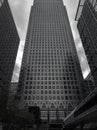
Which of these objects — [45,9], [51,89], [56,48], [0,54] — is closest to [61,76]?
[51,89]

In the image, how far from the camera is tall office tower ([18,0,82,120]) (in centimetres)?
9569

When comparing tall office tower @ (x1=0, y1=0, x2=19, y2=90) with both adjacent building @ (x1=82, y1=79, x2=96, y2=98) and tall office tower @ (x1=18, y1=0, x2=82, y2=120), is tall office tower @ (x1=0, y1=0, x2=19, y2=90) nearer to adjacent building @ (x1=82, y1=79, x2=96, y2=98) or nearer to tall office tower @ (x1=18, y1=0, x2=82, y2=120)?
tall office tower @ (x1=18, y1=0, x2=82, y2=120)

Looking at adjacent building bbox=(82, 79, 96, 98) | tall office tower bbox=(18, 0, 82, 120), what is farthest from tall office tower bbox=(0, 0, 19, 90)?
adjacent building bbox=(82, 79, 96, 98)

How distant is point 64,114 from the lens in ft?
303

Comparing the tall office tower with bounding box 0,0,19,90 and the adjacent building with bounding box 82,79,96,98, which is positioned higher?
the tall office tower with bounding box 0,0,19,90

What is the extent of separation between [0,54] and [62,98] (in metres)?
57.9

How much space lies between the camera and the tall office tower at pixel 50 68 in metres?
95.7

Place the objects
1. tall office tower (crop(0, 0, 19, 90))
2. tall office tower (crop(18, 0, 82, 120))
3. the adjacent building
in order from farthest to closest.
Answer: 1. the adjacent building
2. tall office tower (crop(18, 0, 82, 120))
3. tall office tower (crop(0, 0, 19, 90))

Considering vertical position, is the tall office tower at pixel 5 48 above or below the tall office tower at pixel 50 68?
above

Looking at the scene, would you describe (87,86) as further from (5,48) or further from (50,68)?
(5,48)

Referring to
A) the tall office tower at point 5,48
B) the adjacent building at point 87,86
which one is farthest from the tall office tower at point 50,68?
the tall office tower at point 5,48

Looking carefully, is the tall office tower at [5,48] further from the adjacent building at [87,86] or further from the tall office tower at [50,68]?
the adjacent building at [87,86]

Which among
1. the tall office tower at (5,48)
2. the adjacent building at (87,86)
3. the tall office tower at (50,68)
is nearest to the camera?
the tall office tower at (5,48)

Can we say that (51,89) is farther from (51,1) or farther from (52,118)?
(51,1)
